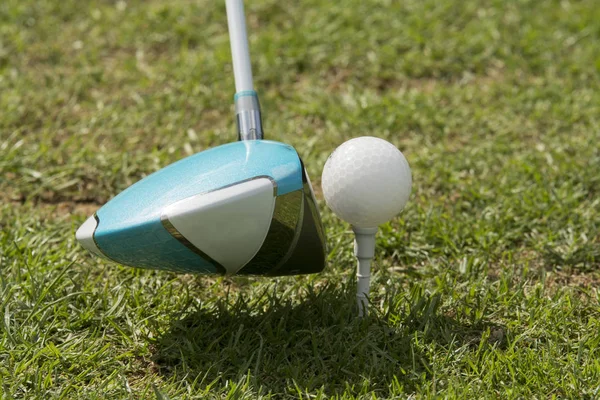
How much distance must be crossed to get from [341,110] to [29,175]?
5.95 feet

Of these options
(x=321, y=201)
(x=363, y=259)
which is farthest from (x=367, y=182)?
(x=321, y=201)

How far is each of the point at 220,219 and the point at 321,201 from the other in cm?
145

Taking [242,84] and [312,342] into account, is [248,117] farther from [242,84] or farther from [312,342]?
[312,342]

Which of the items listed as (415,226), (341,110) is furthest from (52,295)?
(341,110)

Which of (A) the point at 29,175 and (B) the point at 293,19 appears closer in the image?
(A) the point at 29,175

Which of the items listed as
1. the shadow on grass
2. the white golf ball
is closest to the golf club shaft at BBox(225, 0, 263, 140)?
the white golf ball

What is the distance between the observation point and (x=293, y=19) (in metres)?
5.77

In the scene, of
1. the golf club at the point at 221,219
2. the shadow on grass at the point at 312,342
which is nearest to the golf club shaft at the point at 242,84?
the golf club at the point at 221,219

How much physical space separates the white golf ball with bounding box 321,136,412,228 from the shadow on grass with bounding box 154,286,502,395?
0.40 metres

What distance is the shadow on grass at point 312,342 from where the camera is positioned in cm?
268

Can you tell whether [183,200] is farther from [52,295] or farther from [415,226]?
[415,226]

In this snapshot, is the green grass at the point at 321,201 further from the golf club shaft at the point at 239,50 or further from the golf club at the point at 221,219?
the golf club shaft at the point at 239,50

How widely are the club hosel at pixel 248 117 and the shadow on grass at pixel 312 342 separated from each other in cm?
65

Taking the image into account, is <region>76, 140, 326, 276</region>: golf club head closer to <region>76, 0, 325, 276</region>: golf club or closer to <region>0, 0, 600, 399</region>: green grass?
<region>76, 0, 325, 276</region>: golf club
